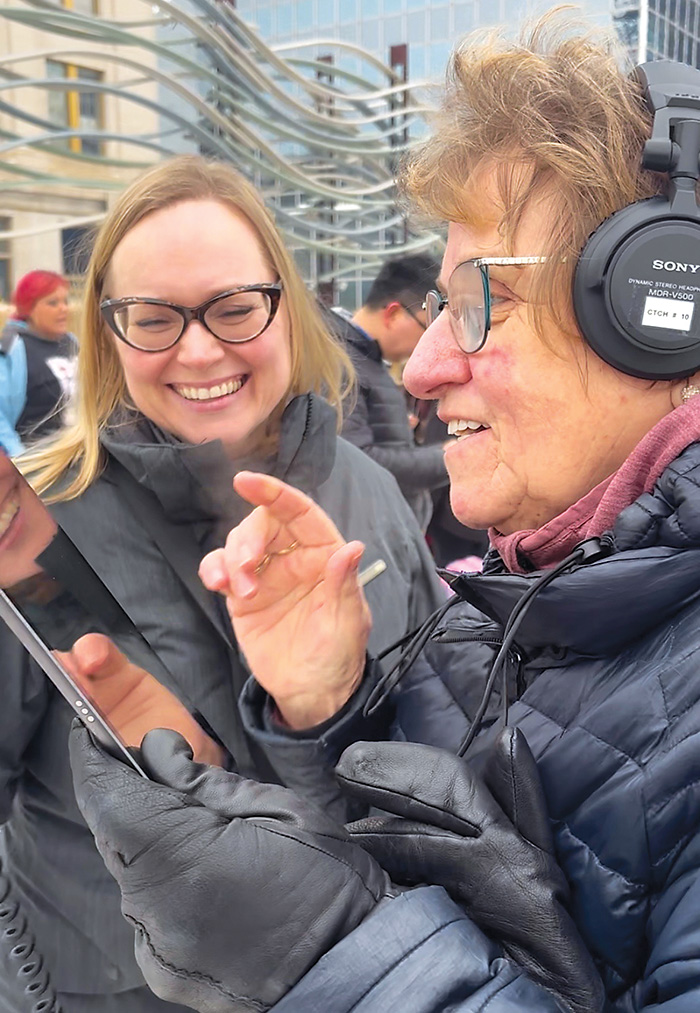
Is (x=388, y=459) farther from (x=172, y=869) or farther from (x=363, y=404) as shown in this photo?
(x=172, y=869)

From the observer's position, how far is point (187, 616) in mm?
932

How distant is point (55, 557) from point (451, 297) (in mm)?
497

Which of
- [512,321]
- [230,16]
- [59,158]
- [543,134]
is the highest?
[230,16]

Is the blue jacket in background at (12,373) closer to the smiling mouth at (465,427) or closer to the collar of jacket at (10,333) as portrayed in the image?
the collar of jacket at (10,333)

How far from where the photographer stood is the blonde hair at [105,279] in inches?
40.1

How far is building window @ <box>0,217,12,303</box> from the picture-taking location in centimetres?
348

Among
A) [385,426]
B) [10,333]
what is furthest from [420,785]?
[10,333]

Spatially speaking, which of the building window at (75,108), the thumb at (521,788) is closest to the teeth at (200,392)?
the thumb at (521,788)

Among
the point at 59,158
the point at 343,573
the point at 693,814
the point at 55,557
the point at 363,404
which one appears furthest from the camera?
the point at 59,158

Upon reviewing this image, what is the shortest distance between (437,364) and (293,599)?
0.34 m

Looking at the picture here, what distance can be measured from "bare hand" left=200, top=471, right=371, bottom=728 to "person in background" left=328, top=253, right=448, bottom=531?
1.42m

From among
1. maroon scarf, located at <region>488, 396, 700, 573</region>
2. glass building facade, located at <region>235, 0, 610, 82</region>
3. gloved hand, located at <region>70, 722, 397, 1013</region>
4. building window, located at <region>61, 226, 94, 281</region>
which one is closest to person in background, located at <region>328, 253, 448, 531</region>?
building window, located at <region>61, 226, 94, 281</region>

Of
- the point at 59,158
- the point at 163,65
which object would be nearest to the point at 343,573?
the point at 59,158

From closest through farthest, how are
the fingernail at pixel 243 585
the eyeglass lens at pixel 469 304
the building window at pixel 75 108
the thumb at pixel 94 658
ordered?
the thumb at pixel 94 658 → the eyeglass lens at pixel 469 304 → the fingernail at pixel 243 585 → the building window at pixel 75 108
